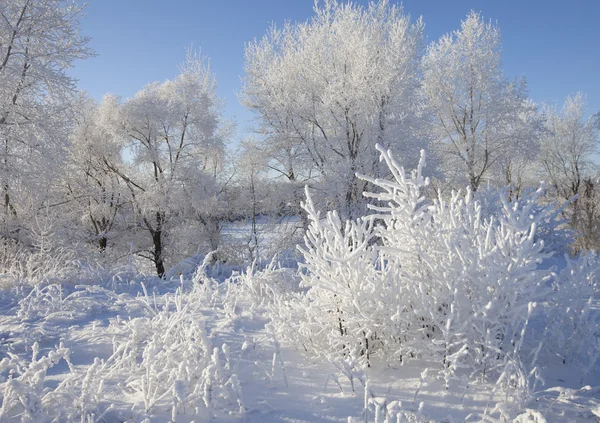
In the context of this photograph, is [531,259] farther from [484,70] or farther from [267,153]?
[484,70]

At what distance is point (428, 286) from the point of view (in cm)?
216

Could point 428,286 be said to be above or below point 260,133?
below

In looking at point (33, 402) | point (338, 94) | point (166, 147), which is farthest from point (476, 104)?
point (33, 402)

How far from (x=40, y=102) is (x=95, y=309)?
23.8 ft

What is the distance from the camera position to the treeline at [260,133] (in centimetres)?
834

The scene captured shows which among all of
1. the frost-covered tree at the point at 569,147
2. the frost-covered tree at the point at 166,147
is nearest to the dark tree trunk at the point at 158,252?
the frost-covered tree at the point at 166,147

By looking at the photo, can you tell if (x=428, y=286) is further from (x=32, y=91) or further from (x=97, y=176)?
(x=97, y=176)

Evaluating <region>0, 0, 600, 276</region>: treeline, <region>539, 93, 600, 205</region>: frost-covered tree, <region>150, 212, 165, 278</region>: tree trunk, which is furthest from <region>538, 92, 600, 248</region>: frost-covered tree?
<region>150, 212, 165, 278</region>: tree trunk

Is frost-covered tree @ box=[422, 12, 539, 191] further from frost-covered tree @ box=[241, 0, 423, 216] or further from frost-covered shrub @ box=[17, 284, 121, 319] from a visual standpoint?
frost-covered shrub @ box=[17, 284, 121, 319]

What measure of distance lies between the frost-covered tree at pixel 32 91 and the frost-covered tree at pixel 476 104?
1241 cm

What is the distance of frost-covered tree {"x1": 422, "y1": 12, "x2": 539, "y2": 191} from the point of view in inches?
577

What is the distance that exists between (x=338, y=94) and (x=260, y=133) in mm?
3580

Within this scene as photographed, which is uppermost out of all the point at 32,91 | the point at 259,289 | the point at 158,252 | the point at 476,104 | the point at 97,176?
the point at 476,104

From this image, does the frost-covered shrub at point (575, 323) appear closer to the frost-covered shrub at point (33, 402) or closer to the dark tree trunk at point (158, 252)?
the frost-covered shrub at point (33, 402)
